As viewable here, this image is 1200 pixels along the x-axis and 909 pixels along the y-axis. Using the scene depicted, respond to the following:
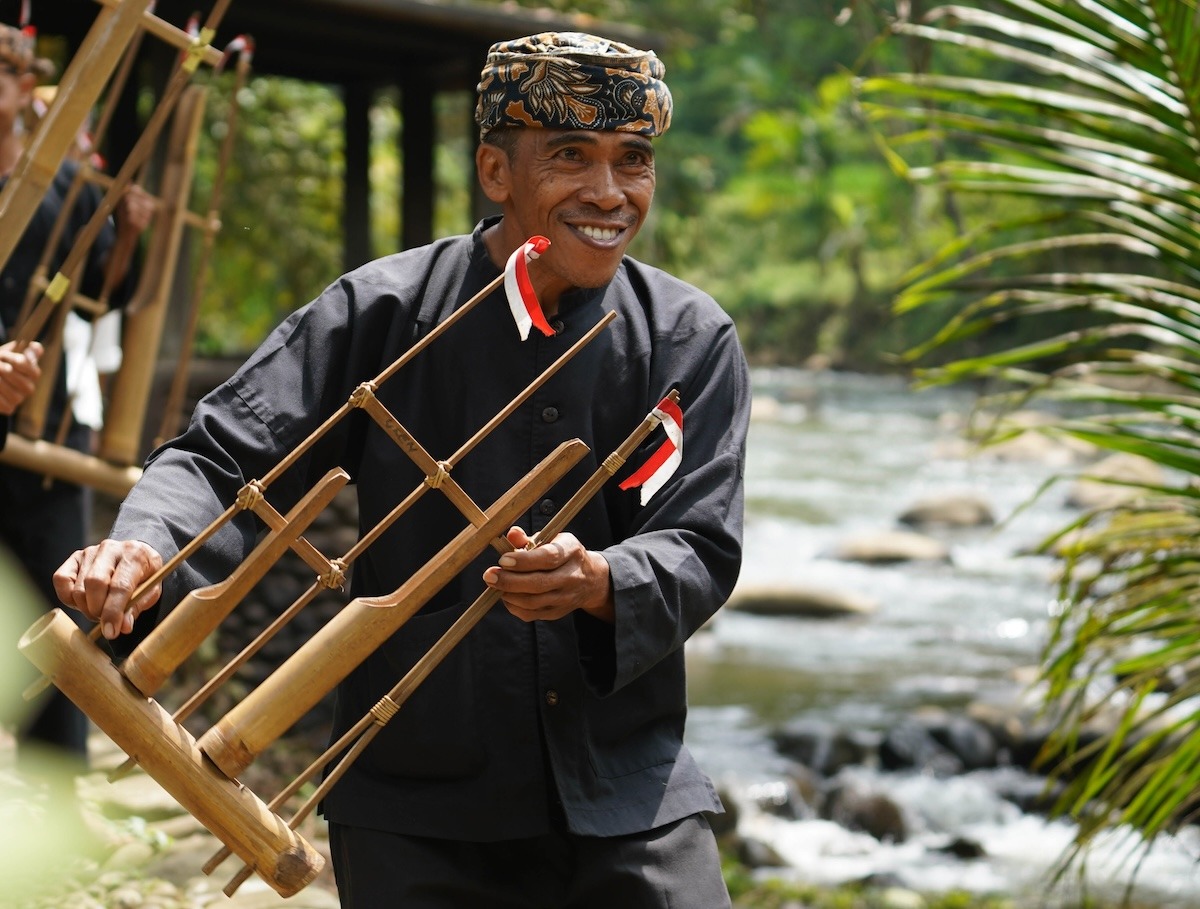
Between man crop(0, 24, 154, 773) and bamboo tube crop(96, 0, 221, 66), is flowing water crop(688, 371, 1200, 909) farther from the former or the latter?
man crop(0, 24, 154, 773)

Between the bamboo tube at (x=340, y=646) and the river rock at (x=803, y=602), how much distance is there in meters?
10.3

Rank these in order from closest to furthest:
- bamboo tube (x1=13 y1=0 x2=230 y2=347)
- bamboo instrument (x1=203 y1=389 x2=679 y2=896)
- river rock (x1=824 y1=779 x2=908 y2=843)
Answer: bamboo instrument (x1=203 y1=389 x2=679 y2=896) → bamboo tube (x1=13 y1=0 x2=230 y2=347) → river rock (x1=824 y1=779 x2=908 y2=843)

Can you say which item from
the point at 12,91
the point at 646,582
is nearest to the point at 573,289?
the point at 646,582

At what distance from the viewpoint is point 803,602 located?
40.0 feet

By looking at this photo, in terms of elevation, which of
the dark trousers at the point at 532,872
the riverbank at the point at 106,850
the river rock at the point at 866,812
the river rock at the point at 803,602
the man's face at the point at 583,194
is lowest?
the river rock at the point at 803,602

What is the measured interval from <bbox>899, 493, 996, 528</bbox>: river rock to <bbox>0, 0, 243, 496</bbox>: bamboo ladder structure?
1136cm

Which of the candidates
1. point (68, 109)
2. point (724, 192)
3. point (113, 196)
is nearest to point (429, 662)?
point (68, 109)

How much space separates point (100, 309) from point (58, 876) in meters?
1.45

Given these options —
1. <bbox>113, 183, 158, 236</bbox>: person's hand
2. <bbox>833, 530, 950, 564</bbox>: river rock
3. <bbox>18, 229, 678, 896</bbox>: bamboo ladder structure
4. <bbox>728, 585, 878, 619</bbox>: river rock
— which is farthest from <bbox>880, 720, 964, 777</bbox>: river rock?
<bbox>18, 229, 678, 896</bbox>: bamboo ladder structure

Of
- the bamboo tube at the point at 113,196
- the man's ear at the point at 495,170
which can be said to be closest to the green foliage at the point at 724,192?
the bamboo tube at the point at 113,196

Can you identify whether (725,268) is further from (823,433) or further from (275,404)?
(275,404)

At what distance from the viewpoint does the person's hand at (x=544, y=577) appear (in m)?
1.78

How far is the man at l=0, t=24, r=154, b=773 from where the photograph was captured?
3982mm

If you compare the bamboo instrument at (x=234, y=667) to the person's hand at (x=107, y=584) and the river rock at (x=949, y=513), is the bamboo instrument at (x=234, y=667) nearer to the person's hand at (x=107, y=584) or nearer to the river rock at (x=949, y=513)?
the person's hand at (x=107, y=584)
